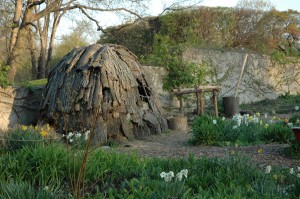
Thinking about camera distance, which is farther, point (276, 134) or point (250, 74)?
point (250, 74)

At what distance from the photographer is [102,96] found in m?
9.06

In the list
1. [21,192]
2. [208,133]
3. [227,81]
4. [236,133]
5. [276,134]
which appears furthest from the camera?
[227,81]

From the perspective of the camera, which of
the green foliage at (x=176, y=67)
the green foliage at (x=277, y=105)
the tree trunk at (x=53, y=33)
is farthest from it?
the tree trunk at (x=53, y=33)

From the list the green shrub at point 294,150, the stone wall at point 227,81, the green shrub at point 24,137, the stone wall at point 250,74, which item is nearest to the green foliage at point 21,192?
the green shrub at point 24,137

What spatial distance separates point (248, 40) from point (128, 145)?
10960 millimetres

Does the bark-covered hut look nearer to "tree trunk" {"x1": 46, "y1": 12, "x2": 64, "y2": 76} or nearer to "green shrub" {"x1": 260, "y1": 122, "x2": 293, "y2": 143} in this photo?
"green shrub" {"x1": 260, "y1": 122, "x2": 293, "y2": 143}

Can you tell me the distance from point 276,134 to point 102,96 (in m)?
3.42

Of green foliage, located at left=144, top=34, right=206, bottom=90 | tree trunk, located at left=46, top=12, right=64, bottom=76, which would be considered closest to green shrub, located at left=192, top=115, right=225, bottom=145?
green foliage, located at left=144, top=34, right=206, bottom=90

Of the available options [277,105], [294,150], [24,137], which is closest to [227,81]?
[277,105]

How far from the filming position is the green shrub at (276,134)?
790 centimetres

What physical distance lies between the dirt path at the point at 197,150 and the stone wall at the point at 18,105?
10.3 ft

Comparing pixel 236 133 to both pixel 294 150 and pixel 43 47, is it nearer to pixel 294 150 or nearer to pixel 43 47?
pixel 294 150

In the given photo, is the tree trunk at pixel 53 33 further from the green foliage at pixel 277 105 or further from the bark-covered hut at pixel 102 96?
the bark-covered hut at pixel 102 96

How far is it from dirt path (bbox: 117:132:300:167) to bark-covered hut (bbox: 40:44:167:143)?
1.43 feet
